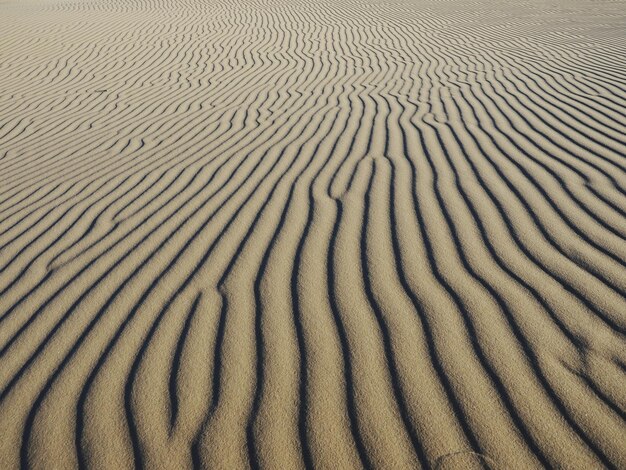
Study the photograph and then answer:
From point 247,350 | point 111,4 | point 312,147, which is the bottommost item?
point 111,4

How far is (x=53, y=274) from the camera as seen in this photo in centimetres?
262

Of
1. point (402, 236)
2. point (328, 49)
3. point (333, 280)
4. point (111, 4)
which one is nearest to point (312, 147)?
point (402, 236)

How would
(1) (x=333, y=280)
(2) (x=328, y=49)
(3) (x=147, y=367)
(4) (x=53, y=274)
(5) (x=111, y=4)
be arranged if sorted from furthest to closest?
(5) (x=111, y=4)
(2) (x=328, y=49)
(4) (x=53, y=274)
(1) (x=333, y=280)
(3) (x=147, y=367)

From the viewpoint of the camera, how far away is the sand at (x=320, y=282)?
165cm

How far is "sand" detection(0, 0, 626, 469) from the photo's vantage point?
1646 millimetres

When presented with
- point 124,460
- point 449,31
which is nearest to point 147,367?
point 124,460

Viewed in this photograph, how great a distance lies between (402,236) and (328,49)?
22.7ft

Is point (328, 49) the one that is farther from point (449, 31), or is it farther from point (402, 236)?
point (402, 236)

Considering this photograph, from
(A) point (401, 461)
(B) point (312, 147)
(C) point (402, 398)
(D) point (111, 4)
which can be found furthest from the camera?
(D) point (111, 4)

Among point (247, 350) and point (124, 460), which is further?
point (247, 350)

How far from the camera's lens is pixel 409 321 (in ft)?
6.77

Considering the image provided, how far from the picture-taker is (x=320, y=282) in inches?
92.2

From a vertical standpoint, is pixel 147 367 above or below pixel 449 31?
above

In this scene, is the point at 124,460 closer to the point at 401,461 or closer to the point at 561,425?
the point at 401,461
